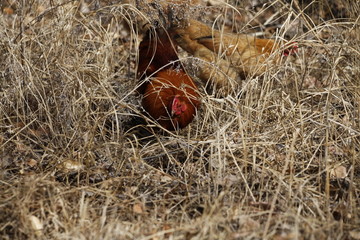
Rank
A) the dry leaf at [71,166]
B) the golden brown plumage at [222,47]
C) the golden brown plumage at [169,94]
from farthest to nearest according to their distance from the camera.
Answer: the golden brown plumage at [222,47], the golden brown plumage at [169,94], the dry leaf at [71,166]

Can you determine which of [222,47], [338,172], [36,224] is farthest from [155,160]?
[222,47]

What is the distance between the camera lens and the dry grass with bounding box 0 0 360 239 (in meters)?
2.67

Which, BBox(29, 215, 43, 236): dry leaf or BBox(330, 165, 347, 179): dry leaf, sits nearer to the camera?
BBox(29, 215, 43, 236): dry leaf

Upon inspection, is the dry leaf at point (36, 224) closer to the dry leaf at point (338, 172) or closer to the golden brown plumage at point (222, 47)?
the dry leaf at point (338, 172)

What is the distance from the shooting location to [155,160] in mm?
3402

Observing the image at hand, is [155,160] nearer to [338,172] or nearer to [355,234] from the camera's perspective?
[338,172]

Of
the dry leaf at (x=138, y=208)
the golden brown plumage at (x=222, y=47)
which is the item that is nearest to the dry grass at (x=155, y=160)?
the dry leaf at (x=138, y=208)

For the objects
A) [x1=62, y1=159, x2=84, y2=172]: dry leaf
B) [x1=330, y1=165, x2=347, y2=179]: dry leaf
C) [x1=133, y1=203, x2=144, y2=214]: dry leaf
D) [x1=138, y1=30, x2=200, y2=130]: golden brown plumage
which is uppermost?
[x1=138, y1=30, x2=200, y2=130]: golden brown plumage

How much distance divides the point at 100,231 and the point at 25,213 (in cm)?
38

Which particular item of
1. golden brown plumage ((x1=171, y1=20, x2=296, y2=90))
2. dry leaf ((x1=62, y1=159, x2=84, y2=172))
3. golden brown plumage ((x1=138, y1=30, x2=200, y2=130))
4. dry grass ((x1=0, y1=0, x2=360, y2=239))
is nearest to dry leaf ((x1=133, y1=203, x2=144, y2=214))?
dry grass ((x1=0, y1=0, x2=360, y2=239))

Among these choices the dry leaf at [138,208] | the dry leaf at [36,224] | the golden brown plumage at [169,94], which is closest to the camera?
the dry leaf at [36,224]

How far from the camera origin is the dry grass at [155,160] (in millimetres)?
2668

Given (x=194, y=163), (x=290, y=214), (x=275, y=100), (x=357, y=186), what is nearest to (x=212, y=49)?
(x=275, y=100)

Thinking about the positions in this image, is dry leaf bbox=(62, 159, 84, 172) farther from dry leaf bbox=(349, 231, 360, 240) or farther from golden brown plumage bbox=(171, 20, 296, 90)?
dry leaf bbox=(349, 231, 360, 240)
